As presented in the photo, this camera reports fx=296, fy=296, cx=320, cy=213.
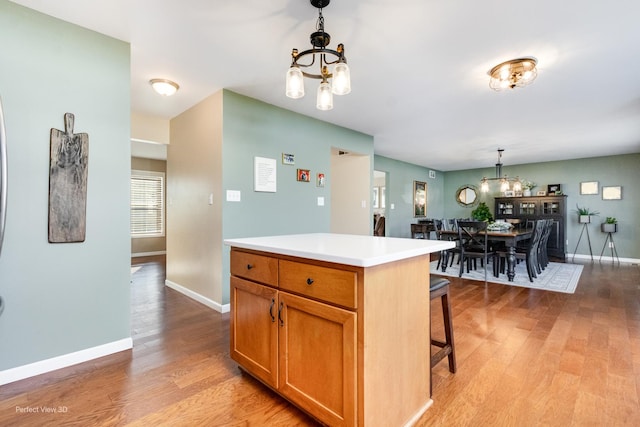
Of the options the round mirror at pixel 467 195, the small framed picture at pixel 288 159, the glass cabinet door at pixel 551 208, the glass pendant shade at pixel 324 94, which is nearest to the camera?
the glass pendant shade at pixel 324 94

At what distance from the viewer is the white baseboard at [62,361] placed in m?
1.79

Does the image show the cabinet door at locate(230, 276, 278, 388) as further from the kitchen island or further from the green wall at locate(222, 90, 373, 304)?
the green wall at locate(222, 90, 373, 304)

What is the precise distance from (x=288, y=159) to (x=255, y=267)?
2.19 metres

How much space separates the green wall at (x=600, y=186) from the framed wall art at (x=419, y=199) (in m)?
2.17

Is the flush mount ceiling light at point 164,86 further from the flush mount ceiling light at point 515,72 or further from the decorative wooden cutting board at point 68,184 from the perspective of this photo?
the flush mount ceiling light at point 515,72

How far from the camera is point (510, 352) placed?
212cm

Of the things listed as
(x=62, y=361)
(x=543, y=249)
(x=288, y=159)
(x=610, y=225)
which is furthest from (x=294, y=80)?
(x=610, y=225)

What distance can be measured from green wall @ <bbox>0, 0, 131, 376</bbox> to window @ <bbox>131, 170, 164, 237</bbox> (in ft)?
16.0

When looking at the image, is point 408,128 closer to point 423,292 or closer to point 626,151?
point 423,292

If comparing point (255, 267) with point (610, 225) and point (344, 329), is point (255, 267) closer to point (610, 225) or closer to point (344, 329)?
point (344, 329)

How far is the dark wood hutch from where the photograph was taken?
643 centimetres

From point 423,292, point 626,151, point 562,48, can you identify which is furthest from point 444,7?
point 626,151

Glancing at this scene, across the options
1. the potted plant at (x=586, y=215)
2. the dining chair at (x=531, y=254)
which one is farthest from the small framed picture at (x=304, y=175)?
the potted plant at (x=586, y=215)

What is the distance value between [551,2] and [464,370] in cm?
231
